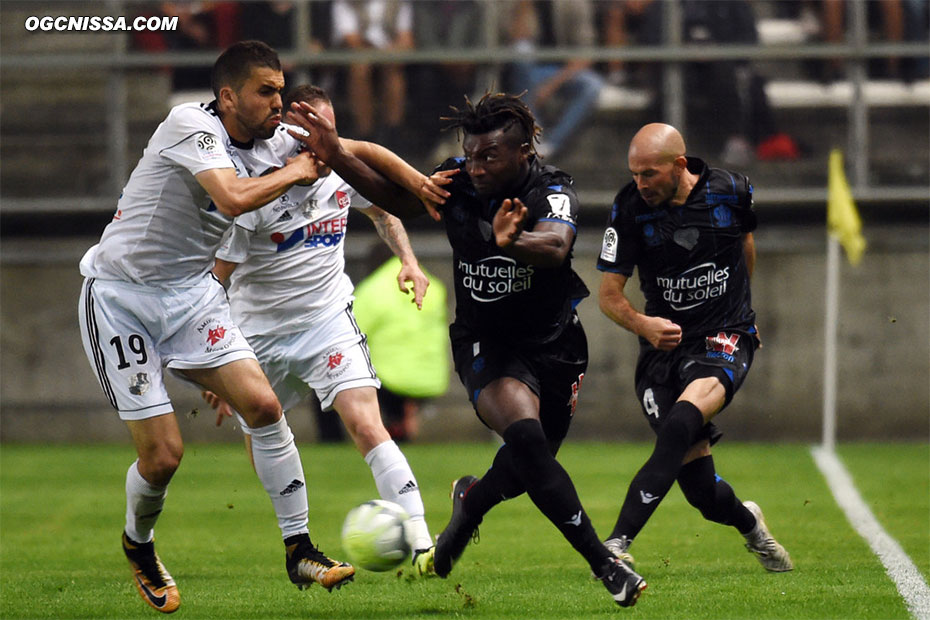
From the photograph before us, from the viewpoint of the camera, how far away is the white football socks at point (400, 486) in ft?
21.5

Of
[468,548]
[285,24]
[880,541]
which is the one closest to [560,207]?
[468,548]

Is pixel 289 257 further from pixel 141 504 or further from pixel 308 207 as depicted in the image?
pixel 141 504

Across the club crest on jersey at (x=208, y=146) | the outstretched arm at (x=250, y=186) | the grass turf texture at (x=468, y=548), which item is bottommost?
the grass turf texture at (x=468, y=548)

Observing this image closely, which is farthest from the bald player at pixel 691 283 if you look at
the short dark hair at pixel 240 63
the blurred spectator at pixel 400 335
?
the blurred spectator at pixel 400 335

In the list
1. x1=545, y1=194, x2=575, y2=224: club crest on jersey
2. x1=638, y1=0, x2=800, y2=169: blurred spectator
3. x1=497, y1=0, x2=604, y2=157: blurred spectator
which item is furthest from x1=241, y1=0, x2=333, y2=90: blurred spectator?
x1=545, y1=194, x2=575, y2=224: club crest on jersey

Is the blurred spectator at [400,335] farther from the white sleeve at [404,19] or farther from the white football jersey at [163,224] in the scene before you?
the white football jersey at [163,224]

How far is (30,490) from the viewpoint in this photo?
11633mm

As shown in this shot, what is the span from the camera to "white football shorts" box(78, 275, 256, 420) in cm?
615

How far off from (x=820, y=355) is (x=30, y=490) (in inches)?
340

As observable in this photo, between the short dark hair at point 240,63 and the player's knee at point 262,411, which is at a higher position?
the short dark hair at point 240,63

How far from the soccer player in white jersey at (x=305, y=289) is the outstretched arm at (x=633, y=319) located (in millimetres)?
937

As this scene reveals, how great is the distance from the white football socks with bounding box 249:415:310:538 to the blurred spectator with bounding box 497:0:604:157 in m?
9.89

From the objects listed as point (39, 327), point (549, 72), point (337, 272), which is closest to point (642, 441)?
point (549, 72)

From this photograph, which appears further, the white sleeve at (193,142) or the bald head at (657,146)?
the bald head at (657,146)
